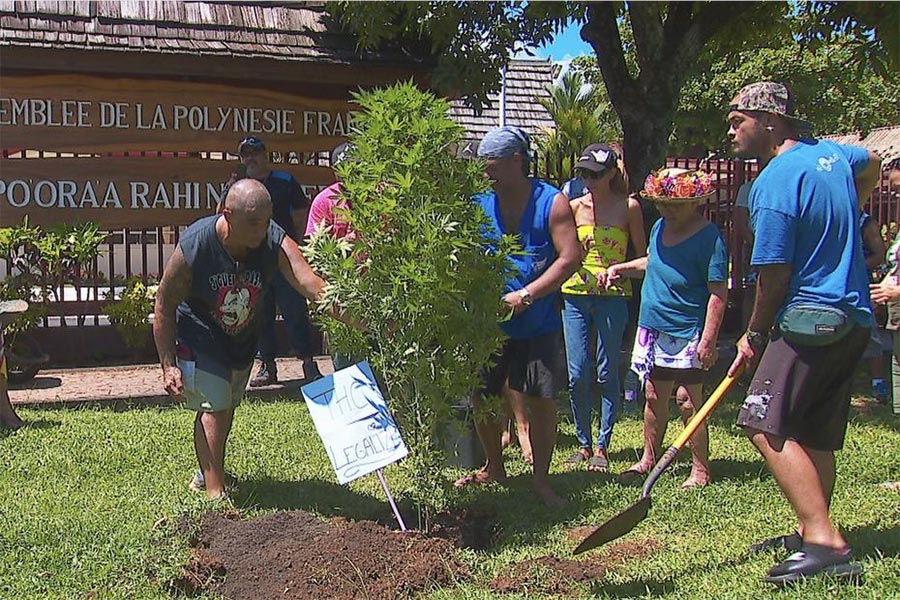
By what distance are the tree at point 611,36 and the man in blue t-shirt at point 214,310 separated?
423 centimetres

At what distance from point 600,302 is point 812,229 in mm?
2324

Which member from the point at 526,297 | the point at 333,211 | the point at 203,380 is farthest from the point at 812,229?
the point at 203,380

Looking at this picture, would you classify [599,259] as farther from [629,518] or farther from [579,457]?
[629,518]

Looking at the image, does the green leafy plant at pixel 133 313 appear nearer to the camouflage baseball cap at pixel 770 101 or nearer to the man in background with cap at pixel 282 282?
the man in background with cap at pixel 282 282

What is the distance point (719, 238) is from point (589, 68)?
2386cm

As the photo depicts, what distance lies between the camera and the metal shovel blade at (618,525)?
4113 mm

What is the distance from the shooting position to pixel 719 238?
18.1ft

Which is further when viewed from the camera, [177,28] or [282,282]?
[177,28]

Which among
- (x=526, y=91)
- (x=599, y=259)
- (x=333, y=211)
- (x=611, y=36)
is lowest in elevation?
(x=599, y=259)

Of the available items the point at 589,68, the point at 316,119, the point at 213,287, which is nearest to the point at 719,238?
the point at 213,287

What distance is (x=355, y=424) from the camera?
180 inches

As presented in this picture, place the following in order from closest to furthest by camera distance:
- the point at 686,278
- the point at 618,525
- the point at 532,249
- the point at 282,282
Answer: the point at 618,525, the point at 532,249, the point at 686,278, the point at 282,282

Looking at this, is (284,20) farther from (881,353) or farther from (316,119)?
(881,353)

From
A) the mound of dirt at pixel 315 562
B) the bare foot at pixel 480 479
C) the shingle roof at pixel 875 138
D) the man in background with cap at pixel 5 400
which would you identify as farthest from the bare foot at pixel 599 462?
the shingle roof at pixel 875 138
